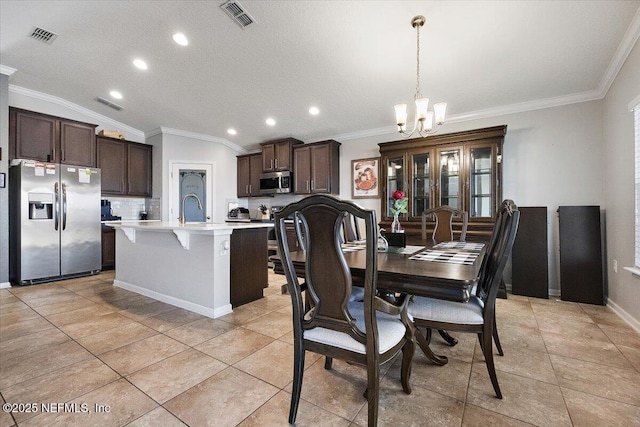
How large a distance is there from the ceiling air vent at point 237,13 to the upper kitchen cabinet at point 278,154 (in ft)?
8.59

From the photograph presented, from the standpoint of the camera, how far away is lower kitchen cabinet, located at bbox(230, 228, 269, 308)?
293 centimetres

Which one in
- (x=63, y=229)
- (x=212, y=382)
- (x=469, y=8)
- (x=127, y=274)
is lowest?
(x=212, y=382)

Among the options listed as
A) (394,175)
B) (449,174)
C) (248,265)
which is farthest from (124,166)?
(449,174)

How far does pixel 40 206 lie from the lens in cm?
399

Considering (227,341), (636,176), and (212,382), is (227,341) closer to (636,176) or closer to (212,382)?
(212,382)

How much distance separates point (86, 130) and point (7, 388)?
4.38m

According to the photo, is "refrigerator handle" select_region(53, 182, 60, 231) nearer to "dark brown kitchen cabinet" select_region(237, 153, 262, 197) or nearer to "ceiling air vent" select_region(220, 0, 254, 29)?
"dark brown kitchen cabinet" select_region(237, 153, 262, 197)

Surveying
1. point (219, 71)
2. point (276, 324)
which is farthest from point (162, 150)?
point (276, 324)

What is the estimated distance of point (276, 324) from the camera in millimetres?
2510

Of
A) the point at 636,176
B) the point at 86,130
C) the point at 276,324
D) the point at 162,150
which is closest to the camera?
the point at 636,176

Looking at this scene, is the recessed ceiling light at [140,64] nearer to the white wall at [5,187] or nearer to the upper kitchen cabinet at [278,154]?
the white wall at [5,187]

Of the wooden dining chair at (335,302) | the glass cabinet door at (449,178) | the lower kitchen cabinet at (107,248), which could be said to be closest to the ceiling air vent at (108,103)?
the lower kitchen cabinet at (107,248)

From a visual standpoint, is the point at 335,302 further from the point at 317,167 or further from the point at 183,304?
the point at 317,167

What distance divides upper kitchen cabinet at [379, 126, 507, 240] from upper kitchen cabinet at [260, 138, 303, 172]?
6.07 feet
